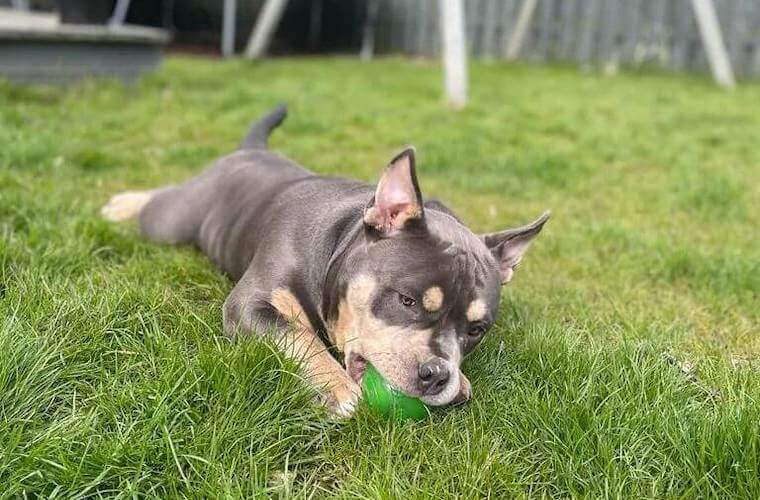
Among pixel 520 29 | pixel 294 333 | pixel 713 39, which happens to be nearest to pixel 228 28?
Result: pixel 520 29

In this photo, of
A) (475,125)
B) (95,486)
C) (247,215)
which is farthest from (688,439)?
(475,125)

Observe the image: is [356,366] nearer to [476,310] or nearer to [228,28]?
[476,310]

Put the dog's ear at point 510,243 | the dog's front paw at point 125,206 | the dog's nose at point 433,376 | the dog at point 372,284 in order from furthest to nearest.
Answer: the dog's front paw at point 125,206
the dog's ear at point 510,243
the dog at point 372,284
the dog's nose at point 433,376

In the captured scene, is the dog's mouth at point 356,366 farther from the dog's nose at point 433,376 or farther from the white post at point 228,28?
the white post at point 228,28

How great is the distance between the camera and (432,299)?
2836 millimetres

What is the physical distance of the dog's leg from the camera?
2.79 m

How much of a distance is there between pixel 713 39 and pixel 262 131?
32.8 ft

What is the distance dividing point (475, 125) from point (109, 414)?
6.55m

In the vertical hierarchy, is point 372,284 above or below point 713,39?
below

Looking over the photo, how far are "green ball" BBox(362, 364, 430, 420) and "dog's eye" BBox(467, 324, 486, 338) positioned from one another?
39cm

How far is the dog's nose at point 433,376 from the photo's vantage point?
2.66m

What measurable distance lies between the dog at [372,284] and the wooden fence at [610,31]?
1224 centimetres

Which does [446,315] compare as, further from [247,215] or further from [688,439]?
[247,215]

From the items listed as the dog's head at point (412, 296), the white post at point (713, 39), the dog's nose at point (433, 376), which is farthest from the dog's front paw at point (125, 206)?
the white post at point (713, 39)
